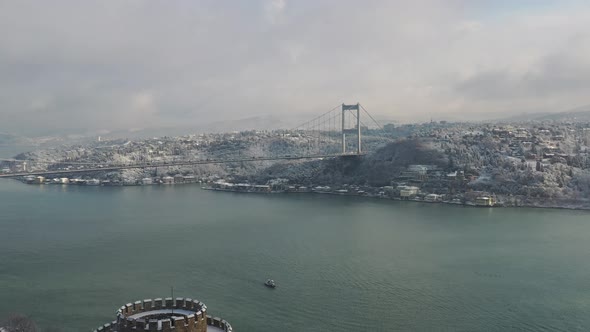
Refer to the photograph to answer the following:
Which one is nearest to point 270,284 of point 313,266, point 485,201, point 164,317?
point 313,266

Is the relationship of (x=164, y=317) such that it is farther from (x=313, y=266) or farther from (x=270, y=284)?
(x=313, y=266)

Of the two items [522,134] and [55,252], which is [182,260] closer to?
[55,252]

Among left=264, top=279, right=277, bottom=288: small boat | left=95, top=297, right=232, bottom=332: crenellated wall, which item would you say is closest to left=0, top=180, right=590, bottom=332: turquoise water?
left=264, top=279, right=277, bottom=288: small boat

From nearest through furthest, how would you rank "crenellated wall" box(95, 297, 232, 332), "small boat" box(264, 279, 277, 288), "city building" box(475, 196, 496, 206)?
"crenellated wall" box(95, 297, 232, 332) < "small boat" box(264, 279, 277, 288) < "city building" box(475, 196, 496, 206)

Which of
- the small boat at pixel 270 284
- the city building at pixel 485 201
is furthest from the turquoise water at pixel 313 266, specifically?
the city building at pixel 485 201

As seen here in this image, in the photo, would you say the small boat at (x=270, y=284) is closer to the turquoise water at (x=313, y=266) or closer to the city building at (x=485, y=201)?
the turquoise water at (x=313, y=266)

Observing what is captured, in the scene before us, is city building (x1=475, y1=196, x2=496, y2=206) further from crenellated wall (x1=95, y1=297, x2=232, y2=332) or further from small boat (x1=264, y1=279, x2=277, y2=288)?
crenellated wall (x1=95, y1=297, x2=232, y2=332)
